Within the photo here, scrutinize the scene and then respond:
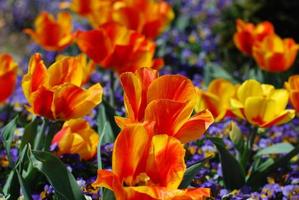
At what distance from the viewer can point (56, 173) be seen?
1.62m

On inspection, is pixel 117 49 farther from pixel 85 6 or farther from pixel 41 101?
pixel 85 6

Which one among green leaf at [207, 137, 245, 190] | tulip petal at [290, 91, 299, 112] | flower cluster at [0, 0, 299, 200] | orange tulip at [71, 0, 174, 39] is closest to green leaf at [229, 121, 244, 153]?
flower cluster at [0, 0, 299, 200]

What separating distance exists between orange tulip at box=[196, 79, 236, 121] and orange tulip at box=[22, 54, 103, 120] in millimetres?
563

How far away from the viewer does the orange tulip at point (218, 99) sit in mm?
2250

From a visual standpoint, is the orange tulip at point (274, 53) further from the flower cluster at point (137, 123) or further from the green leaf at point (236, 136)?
the green leaf at point (236, 136)

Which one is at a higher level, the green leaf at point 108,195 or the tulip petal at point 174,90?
the tulip petal at point 174,90

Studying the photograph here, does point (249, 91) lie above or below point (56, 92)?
below

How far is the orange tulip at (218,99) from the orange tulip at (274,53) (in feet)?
1.46

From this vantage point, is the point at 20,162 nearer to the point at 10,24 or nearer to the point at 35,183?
the point at 35,183

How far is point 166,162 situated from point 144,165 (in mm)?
57

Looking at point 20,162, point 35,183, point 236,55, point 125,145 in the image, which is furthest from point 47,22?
point 236,55

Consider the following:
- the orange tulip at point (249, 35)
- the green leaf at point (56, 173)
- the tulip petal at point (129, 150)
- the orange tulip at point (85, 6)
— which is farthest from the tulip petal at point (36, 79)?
the orange tulip at point (85, 6)

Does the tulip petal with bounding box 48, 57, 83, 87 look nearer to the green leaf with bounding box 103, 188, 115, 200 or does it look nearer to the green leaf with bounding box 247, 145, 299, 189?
the green leaf with bounding box 103, 188, 115, 200

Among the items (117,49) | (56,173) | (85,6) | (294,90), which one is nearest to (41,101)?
(56,173)
